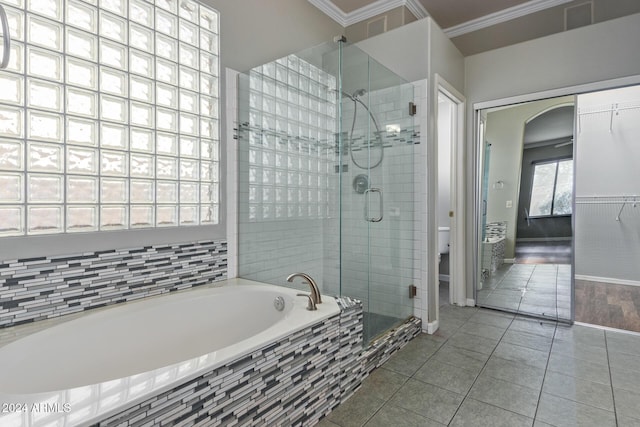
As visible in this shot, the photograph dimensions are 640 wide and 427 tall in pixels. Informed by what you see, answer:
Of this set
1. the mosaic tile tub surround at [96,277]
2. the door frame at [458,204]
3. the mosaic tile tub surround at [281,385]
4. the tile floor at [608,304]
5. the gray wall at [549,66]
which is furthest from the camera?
the door frame at [458,204]

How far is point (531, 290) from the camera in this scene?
3254 mm

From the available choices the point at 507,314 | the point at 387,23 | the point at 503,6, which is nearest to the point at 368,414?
the point at 507,314

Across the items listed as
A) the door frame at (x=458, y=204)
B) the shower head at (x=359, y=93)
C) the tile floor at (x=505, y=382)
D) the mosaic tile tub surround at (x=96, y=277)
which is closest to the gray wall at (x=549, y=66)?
the door frame at (x=458, y=204)

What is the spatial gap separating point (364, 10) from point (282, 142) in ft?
6.25

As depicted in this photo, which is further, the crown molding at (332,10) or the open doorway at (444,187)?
the open doorway at (444,187)

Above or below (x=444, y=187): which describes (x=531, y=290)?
below

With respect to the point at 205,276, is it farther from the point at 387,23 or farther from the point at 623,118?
the point at 623,118

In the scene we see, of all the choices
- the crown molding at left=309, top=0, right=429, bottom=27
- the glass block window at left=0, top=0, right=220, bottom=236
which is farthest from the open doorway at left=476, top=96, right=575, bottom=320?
the glass block window at left=0, top=0, right=220, bottom=236

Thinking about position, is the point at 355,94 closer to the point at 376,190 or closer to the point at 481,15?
the point at 376,190

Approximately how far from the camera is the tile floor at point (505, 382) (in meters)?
1.72

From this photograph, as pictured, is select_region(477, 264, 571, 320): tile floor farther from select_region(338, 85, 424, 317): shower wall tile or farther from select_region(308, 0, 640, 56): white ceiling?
select_region(308, 0, 640, 56): white ceiling

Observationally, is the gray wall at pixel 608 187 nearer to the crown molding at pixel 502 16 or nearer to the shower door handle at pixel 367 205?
the crown molding at pixel 502 16

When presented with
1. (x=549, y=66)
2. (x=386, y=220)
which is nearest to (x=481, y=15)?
(x=549, y=66)

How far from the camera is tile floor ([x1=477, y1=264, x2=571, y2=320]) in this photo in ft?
10.2
